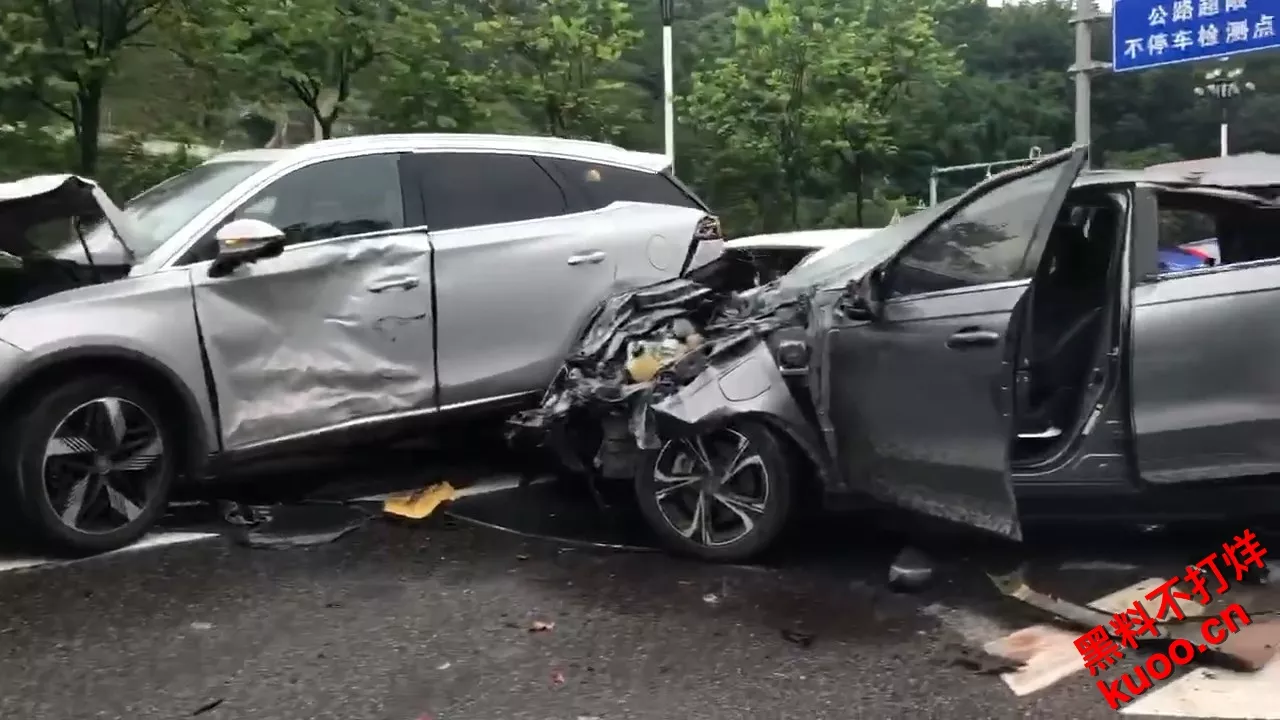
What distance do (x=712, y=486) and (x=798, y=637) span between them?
877mm

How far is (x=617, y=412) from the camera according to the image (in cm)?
498

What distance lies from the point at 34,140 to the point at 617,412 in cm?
674

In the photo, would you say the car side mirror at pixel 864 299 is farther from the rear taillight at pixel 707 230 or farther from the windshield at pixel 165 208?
the windshield at pixel 165 208

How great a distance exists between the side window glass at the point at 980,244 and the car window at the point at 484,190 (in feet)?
7.33

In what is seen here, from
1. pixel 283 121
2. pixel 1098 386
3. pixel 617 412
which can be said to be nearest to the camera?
pixel 1098 386

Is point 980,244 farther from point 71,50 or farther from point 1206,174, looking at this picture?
point 71,50

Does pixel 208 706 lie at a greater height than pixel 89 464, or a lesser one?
lesser

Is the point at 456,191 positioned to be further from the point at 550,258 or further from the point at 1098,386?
the point at 1098,386

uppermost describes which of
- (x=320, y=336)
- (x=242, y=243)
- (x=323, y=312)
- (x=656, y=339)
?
(x=242, y=243)

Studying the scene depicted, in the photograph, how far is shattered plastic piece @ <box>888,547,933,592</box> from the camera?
4.54m

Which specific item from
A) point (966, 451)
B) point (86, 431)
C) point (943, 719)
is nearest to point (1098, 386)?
point (966, 451)

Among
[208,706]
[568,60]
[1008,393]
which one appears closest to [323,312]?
[208,706]

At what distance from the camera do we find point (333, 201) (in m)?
5.58
